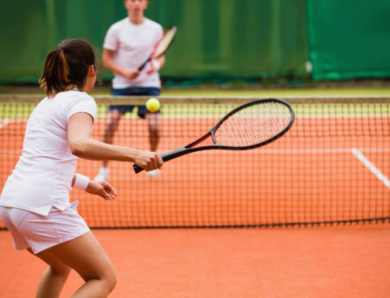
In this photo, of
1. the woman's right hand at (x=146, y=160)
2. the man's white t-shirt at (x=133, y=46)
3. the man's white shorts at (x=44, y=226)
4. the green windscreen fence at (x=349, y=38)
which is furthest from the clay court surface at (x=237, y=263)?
the green windscreen fence at (x=349, y=38)

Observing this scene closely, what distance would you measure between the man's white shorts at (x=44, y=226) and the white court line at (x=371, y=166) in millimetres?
3646

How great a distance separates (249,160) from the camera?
6.07 m

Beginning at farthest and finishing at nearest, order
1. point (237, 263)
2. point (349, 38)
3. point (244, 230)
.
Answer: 1. point (349, 38)
2. point (244, 230)
3. point (237, 263)

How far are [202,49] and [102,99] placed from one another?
684 centimetres

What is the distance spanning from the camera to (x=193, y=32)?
35.2 ft

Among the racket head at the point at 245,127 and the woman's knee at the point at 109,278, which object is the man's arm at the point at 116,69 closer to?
the racket head at the point at 245,127

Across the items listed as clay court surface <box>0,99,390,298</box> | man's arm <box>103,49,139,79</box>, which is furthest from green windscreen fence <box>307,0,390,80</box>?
man's arm <box>103,49,139,79</box>

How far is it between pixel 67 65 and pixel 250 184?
3354 millimetres

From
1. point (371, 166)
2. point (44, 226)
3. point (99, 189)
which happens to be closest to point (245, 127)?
point (99, 189)

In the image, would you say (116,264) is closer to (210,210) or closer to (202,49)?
(210,210)

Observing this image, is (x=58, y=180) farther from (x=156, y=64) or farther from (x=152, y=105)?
(x=156, y=64)

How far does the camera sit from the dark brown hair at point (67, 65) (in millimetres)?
1955

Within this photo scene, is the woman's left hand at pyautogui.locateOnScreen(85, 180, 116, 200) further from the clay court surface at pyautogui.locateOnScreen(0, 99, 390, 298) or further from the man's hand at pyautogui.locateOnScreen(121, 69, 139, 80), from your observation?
the man's hand at pyautogui.locateOnScreen(121, 69, 139, 80)

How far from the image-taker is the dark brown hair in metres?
1.96
